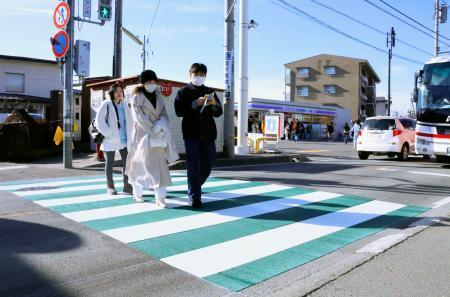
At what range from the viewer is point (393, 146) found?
649 inches

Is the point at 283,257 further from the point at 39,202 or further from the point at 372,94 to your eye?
the point at 372,94

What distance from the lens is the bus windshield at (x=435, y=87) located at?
13555 millimetres

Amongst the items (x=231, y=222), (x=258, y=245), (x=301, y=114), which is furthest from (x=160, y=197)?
(x=301, y=114)

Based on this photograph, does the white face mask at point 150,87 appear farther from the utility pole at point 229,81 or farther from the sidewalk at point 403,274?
the utility pole at point 229,81

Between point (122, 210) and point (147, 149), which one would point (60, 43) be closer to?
point (147, 149)

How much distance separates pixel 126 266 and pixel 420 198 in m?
6.11

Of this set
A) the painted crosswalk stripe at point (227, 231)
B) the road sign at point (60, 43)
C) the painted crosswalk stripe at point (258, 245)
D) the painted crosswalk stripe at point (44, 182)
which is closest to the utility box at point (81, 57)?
the road sign at point (60, 43)

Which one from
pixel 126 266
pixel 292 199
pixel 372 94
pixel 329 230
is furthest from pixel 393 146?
pixel 372 94

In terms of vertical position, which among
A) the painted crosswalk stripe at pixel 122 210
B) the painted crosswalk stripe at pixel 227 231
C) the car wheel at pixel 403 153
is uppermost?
the car wheel at pixel 403 153

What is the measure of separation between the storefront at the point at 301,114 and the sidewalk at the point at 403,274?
30.2 m

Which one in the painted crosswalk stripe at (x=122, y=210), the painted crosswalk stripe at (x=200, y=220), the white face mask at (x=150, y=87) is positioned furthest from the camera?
the white face mask at (x=150, y=87)

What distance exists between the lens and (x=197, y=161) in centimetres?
591

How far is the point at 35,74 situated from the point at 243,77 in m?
19.2

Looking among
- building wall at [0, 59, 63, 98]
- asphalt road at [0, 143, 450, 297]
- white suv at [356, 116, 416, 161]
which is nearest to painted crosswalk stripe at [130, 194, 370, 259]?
asphalt road at [0, 143, 450, 297]
